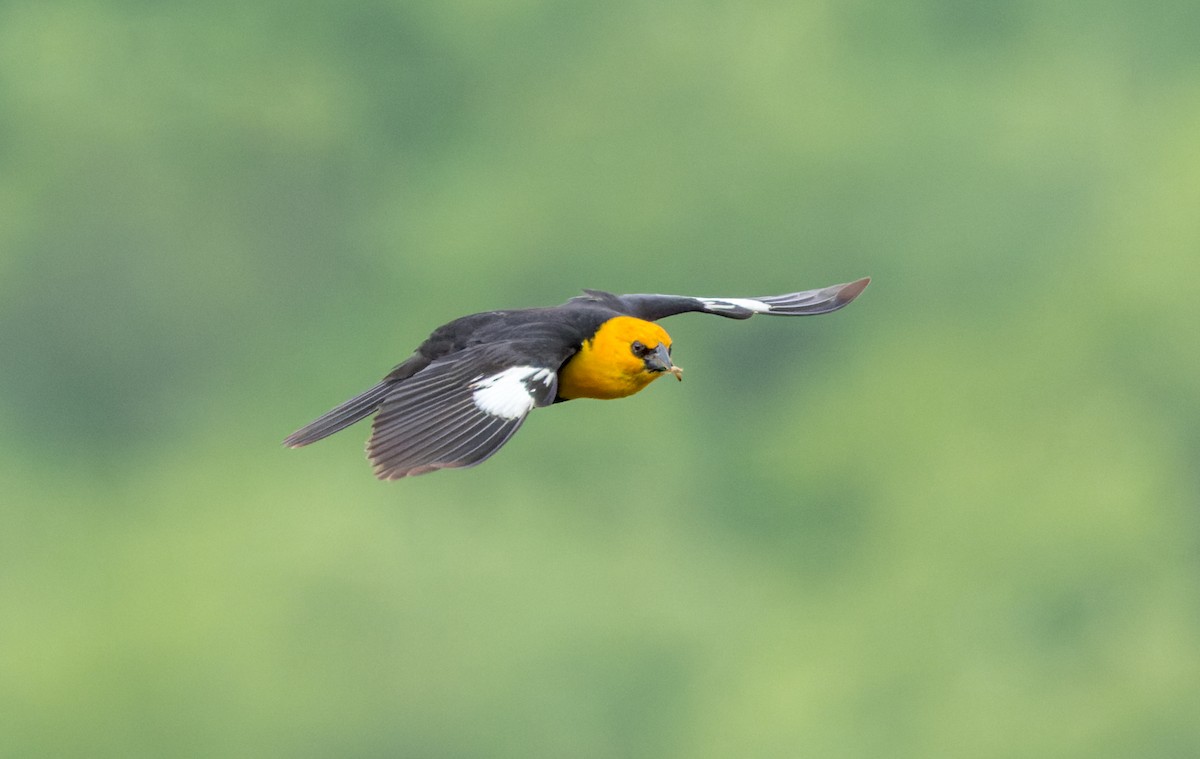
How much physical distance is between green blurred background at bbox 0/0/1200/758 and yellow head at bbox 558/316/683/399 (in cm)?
4952

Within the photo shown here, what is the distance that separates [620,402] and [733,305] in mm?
76585

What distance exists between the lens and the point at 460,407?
1037cm

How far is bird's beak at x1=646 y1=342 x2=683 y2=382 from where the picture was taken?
11250 millimetres

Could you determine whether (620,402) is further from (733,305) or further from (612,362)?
(612,362)

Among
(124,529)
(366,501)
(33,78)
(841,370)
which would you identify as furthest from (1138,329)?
(33,78)

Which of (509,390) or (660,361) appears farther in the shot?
(660,361)

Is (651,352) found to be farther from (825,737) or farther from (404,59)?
(404,59)

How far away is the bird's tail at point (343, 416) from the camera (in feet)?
36.9

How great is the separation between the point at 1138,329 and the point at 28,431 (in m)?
48.5

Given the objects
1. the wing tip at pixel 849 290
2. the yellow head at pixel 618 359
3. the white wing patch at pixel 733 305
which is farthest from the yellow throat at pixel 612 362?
the wing tip at pixel 849 290

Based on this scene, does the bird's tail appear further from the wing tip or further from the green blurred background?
the green blurred background

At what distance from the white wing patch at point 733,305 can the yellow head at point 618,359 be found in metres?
→ 2.16

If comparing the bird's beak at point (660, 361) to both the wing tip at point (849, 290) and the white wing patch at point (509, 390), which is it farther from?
the wing tip at point (849, 290)

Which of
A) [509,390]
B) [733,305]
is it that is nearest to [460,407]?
[509,390]
